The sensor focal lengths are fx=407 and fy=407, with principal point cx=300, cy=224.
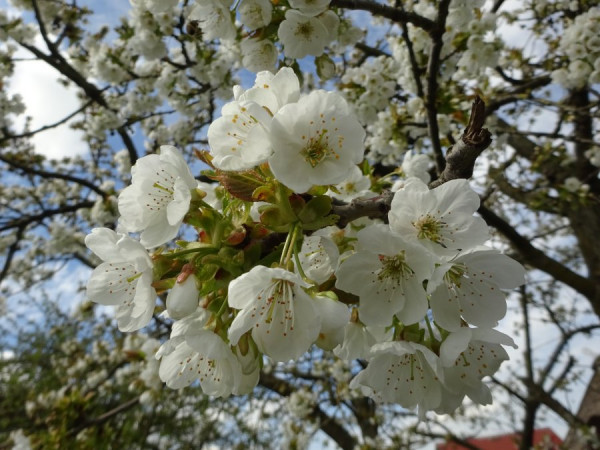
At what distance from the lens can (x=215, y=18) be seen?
203 cm

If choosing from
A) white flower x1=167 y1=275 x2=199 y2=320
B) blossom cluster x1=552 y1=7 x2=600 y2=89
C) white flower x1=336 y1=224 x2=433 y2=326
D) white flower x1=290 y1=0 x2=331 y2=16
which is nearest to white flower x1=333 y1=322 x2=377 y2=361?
white flower x1=336 y1=224 x2=433 y2=326

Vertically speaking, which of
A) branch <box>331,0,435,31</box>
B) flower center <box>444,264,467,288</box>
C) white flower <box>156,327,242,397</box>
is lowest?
white flower <box>156,327,242,397</box>

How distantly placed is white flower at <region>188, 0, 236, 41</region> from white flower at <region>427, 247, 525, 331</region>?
1.59 meters

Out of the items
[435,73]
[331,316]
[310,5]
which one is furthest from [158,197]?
[435,73]

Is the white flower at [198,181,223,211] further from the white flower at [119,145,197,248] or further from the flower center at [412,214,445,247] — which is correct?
the flower center at [412,214,445,247]

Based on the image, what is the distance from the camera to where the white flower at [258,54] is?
198 centimetres

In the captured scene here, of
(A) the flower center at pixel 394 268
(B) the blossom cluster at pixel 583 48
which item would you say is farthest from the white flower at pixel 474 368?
(B) the blossom cluster at pixel 583 48

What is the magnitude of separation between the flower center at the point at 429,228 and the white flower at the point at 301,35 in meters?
1.27

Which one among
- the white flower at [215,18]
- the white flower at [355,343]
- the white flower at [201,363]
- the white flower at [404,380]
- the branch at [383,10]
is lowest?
the white flower at [201,363]

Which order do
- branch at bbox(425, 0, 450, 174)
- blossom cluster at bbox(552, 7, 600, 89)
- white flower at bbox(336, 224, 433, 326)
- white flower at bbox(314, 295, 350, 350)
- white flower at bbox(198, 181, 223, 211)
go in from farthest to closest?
blossom cluster at bbox(552, 7, 600, 89)
branch at bbox(425, 0, 450, 174)
white flower at bbox(198, 181, 223, 211)
white flower at bbox(336, 224, 433, 326)
white flower at bbox(314, 295, 350, 350)

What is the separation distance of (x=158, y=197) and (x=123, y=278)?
23cm

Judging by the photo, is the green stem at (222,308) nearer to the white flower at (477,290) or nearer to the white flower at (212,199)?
the white flower at (212,199)

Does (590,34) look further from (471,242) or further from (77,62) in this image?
(77,62)

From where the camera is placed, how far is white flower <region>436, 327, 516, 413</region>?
100cm
